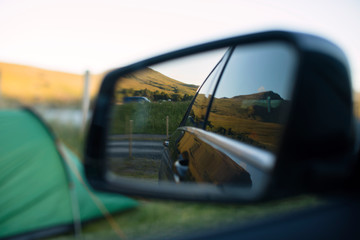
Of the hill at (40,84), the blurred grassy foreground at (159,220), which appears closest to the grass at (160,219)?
the blurred grassy foreground at (159,220)

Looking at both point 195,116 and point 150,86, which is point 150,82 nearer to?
point 150,86

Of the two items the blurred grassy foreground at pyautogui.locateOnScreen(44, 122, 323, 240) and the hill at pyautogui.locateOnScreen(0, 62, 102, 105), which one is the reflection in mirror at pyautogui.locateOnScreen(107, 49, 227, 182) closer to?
the blurred grassy foreground at pyautogui.locateOnScreen(44, 122, 323, 240)

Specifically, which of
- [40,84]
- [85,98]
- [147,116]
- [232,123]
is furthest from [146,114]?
[40,84]

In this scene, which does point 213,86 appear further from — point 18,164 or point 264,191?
point 18,164

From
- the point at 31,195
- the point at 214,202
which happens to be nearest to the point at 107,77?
the point at 214,202

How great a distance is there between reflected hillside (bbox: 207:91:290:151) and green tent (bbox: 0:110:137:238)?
11.5 ft

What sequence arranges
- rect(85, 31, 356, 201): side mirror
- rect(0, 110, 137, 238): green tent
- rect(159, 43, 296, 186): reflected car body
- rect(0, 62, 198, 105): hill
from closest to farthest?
rect(85, 31, 356, 201): side mirror → rect(159, 43, 296, 186): reflected car body → rect(0, 62, 198, 105): hill → rect(0, 110, 137, 238): green tent

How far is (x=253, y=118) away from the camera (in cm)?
161

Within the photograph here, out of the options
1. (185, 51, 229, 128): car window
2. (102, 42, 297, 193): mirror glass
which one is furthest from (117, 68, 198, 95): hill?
(185, 51, 229, 128): car window

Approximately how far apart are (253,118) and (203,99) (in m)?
0.49

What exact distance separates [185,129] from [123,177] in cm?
80

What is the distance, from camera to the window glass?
Answer: 58.7 inches

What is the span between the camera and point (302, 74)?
0.72m

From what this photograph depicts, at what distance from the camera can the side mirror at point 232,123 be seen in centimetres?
72
